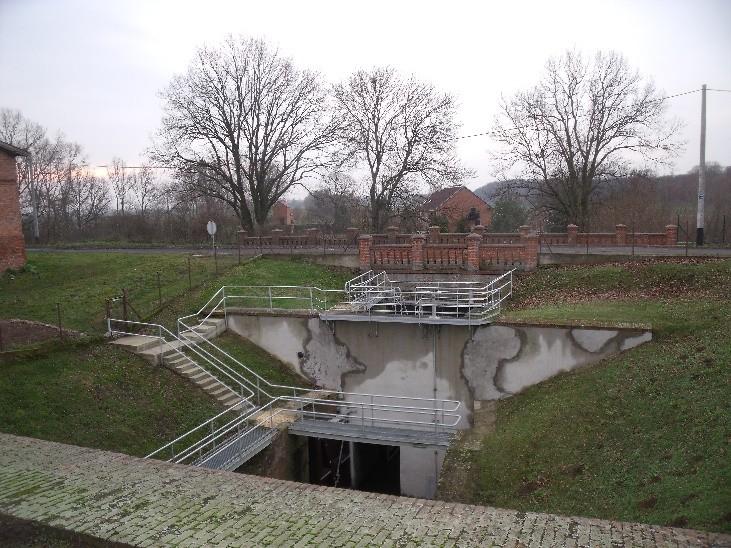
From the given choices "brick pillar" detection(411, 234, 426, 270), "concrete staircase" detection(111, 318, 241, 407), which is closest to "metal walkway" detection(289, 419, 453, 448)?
"concrete staircase" detection(111, 318, 241, 407)

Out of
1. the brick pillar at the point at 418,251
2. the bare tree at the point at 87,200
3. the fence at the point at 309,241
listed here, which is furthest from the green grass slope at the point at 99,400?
the bare tree at the point at 87,200

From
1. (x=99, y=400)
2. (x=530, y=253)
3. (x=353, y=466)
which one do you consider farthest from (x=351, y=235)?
(x=99, y=400)

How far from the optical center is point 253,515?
21.6 feet

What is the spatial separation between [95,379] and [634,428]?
10.9 metres

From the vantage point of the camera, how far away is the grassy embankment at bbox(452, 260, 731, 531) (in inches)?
322

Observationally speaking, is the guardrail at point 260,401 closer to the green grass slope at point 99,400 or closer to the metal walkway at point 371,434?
the metal walkway at point 371,434

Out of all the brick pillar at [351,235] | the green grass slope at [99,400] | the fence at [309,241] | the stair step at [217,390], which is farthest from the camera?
the brick pillar at [351,235]

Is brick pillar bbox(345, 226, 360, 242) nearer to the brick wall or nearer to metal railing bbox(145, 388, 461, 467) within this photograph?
metal railing bbox(145, 388, 461, 467)

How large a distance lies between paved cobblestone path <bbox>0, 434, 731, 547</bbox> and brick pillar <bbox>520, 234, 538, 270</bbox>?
1351cm

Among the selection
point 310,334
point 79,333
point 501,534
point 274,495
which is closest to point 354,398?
point 310,334

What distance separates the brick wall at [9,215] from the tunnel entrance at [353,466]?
42.8ft

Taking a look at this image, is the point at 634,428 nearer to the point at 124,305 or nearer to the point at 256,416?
the point at 256,416

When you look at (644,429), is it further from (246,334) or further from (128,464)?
(246,334)

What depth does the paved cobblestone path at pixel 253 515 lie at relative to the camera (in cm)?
594
